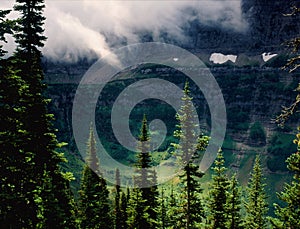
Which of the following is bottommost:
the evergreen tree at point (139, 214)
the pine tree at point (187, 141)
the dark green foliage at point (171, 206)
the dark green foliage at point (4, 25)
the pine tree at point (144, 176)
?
the dark green foliage at point (171, 206)

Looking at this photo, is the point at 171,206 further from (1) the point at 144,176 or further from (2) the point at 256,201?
(1) the point at 144,176

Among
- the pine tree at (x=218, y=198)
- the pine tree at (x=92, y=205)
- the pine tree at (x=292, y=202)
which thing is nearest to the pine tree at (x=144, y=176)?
the pine tree at (x=218, y=198)

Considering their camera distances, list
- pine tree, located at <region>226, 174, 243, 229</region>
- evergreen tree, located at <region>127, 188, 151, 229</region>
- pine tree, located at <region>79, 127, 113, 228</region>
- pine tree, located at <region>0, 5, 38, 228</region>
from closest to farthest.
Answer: pine tree, located at <region>0, 5, 38, 228</region> → evergreen tree, located at <region>127, 188, 151, 229</region> → pine tree, located at <region>226, 174, 243, 229</region> → pine tree, located at <region>79, 127, 113, 228</region>

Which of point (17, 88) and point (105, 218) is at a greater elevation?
point (17, 88)

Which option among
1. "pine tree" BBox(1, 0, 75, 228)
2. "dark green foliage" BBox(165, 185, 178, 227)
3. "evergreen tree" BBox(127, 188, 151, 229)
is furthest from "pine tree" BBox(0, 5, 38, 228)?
"dark green foliage" BBox(165, 185, 178, 227)

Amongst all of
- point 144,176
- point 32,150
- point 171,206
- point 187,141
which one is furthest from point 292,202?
point 171,206

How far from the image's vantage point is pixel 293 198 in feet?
74.2

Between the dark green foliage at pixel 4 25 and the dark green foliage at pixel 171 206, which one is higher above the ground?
the dark green foliage at pixel 4 25

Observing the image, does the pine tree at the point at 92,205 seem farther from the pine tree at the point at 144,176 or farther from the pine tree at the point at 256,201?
the pine tree at the point at 256,201

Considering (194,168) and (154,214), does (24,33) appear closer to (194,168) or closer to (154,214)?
(194,168)

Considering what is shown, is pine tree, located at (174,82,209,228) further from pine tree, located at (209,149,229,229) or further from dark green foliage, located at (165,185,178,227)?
dark green foliage, located at (165,185,178,227)

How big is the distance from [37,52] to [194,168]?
15527 mm

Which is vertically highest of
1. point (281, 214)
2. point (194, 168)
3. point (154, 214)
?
point (194, 168)

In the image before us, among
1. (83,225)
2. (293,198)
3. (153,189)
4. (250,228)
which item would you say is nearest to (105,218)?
(83,225)
